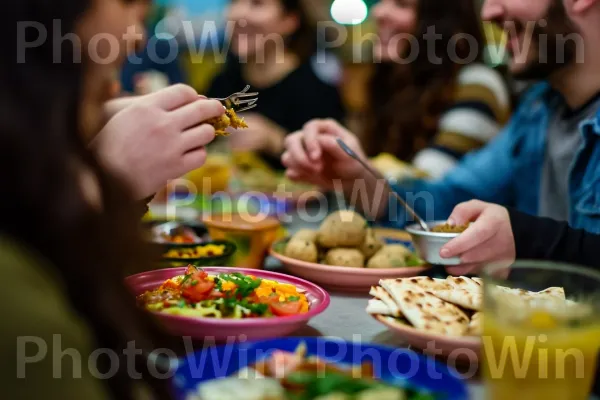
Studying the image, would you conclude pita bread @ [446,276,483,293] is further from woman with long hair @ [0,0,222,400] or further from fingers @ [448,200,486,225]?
woman with long hair @ [0,0,222,400]

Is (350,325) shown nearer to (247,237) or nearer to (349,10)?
(247,237)

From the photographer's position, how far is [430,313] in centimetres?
93

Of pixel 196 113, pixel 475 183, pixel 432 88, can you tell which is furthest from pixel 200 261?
pixel 432 88

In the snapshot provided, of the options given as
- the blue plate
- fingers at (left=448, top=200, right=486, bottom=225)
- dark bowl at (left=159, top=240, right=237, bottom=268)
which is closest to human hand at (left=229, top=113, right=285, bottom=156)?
dark bowl at (left=159, top=240, right=237, bottom=268)

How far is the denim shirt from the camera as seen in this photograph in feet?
6.35

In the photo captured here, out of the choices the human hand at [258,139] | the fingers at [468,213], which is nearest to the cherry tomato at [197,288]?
the fingers at [468,213]

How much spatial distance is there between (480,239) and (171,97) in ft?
2.25

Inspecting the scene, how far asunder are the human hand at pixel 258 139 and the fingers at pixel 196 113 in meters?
2.07

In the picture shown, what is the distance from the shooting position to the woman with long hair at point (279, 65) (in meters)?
3.70

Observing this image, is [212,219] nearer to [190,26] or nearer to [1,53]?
[1,53]

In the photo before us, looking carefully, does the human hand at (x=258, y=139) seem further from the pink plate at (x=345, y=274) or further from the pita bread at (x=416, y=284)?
the pita bread at (x=416, y=284)

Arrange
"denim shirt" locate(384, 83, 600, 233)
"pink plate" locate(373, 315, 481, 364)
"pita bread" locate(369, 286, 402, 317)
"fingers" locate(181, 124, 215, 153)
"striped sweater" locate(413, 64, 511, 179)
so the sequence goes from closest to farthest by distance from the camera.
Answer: "pink plate" locate(373, 315, 481, 364) → "pita bread" locate(369, 286, 402, 317) → "fingers" locate(181, 124, 215, 153) → "denim shirt" locate(384, 83, 600, 233) → "striped sweater" locate(413, 64, 511, 179)

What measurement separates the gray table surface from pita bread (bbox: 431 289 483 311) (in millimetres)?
109

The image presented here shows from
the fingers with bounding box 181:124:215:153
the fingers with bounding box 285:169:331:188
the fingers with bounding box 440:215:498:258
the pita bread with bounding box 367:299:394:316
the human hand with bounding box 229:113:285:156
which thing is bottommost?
the pita bread with bounding box 367:299:394:316
